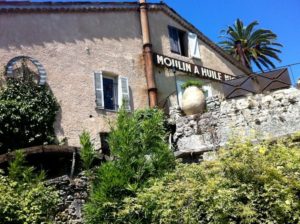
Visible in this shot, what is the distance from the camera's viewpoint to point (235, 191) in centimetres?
717

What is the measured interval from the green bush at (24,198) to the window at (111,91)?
553 centimetres

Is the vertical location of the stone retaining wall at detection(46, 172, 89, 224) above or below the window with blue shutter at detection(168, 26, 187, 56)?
below

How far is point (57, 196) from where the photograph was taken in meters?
9.45

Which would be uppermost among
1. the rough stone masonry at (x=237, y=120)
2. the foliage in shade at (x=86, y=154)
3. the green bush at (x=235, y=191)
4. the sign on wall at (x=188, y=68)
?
the sign on wall at (x=188, y=68)

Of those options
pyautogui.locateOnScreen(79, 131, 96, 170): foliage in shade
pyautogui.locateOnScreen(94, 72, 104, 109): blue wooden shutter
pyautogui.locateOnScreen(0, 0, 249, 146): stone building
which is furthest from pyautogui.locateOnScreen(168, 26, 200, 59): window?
pyautogui.locateOnScreen(79, 131, 96, 170): foliage in shade

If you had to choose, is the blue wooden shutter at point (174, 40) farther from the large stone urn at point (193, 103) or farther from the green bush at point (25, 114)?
the green bush at point (25, 114)

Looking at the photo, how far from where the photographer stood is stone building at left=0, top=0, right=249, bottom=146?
13.9 metres

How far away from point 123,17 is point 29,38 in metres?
4.42

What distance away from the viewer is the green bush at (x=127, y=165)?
29.3 ft

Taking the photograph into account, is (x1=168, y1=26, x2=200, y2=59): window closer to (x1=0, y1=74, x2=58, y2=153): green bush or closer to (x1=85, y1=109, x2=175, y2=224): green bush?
(x1=0, y1=74, x2=58, y2=153): green bush

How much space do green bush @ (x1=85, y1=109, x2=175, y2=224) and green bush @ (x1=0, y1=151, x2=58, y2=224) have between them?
90 cm

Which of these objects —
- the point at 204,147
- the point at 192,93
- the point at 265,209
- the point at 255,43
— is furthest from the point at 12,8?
the point at 255,43

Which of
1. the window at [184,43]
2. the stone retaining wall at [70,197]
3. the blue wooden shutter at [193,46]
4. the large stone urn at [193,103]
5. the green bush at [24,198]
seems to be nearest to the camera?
the green bush at [24,198]

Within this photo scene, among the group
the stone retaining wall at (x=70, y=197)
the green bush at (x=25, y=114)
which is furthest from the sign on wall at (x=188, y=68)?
the stone retaining wall at (x=70, y=197)
